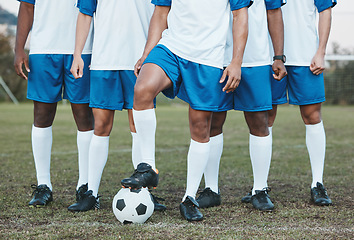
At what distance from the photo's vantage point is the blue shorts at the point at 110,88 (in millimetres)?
3590

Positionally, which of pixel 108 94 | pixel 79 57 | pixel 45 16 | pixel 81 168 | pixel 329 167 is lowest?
pixel 329 167

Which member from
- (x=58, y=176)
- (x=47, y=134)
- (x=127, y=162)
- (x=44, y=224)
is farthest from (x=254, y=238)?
(x=127, y=162)

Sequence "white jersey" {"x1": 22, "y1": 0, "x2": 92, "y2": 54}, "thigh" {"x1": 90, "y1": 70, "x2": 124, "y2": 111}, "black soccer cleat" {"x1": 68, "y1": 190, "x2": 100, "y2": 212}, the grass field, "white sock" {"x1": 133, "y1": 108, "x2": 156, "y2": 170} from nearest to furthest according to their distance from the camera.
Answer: the grass field → "white sock" {"x1": 133, "y1": 108, "x2": 156, "y2": 170} → "black soccer cleat" {"x1": 68, "y1": 190, "x2": 100, "y2": 212} → "thigh" {"x1": 90, "y1": 70, "x2": 124, "y2": 111} → "white jersey" {"x1": 22, "y1": 0, "x2": 92, "y2": 54}

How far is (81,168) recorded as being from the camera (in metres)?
3.89

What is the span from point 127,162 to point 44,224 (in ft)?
10.4

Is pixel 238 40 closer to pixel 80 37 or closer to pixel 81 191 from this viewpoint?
pixel 80 37

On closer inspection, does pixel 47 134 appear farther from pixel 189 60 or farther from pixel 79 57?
pixel 189 60

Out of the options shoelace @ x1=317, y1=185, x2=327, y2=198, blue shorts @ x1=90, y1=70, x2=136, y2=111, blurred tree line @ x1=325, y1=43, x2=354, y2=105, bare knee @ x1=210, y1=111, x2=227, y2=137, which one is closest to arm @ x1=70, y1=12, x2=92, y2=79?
blue shorts @ x1=90, y1=70, x2=136, y2=111

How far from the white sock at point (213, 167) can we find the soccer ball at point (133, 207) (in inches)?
33.9

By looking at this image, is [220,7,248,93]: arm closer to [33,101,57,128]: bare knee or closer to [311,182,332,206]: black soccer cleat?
[311,182,332,206]: black soccer cleat

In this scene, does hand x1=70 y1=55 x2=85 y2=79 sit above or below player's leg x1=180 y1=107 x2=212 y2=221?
above

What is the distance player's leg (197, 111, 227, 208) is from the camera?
12.3 ft

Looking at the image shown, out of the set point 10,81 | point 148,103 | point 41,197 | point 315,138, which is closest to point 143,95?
point 148,103

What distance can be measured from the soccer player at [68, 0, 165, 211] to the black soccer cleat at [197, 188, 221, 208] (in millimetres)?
324
